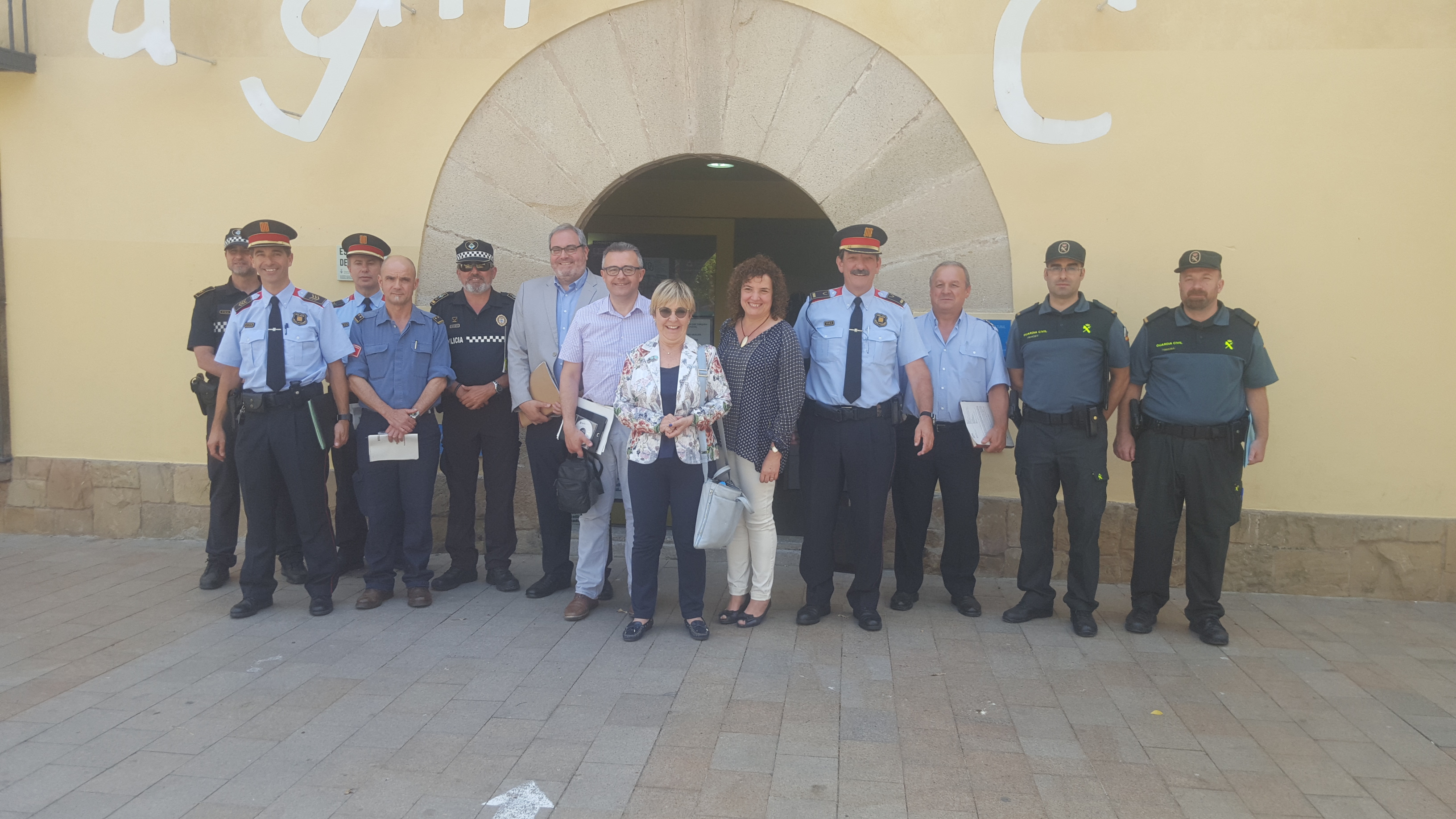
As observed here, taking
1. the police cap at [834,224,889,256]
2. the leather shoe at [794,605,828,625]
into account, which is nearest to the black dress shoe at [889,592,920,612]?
the leather shoe at [794,605,828,625]

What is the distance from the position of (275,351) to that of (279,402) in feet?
0.85

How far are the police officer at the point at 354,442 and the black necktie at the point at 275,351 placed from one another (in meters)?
0.42

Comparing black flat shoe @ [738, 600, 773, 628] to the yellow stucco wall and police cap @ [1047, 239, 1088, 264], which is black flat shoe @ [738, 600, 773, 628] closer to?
the yellow stucco wall

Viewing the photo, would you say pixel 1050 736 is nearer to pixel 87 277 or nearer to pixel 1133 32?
pixel 1133 32

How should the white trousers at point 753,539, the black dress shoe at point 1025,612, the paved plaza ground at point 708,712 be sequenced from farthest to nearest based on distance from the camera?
the black dress shoe at point 1025,612, the white trousers at point 753,539, the paved plaza ground at point 708,712

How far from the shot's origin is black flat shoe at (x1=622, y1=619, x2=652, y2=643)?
4.39 meters

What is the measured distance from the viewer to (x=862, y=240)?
183 inches

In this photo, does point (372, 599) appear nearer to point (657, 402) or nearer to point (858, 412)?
point (657, 402)

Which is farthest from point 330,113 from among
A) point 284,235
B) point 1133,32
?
point 1133,32

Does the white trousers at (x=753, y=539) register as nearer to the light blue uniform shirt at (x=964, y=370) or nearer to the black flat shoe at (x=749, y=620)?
the black flat shoe at (x=749, y=620)

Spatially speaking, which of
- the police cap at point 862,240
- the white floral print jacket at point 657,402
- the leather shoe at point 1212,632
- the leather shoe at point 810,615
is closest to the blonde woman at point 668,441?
the white floral print jacket at point 657,402

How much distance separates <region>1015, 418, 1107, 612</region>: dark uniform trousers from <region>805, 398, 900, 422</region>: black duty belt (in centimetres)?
71

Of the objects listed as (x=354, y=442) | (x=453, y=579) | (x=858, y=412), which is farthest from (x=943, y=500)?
(x=354, y=442)

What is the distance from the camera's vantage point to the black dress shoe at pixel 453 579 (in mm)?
5191
